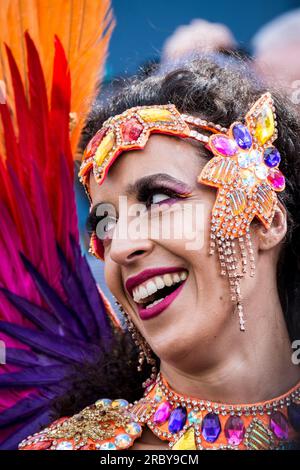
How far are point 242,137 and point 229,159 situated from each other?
0.10 metres

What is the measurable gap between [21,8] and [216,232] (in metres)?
1.43

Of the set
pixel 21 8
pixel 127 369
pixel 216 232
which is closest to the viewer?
pixel 216 232

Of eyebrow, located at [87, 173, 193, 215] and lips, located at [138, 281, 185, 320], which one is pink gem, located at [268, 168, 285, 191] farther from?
lips, located at [138, 281, 185, 320]

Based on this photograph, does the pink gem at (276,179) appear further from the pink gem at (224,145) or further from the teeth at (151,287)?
the teeth at (151,287)

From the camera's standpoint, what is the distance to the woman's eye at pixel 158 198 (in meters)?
2.15

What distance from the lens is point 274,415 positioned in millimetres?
2160

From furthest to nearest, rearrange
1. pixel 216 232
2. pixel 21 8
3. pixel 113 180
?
pixel 21 8 → pixel 113 180 → pixel 216 232

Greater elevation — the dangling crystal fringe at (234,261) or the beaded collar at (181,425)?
the dangling crystal fringe at (234,261)

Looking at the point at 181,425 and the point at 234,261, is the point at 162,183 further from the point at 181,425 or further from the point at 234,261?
the point at 181,425

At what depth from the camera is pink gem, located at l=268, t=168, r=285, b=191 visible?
7.27 feet

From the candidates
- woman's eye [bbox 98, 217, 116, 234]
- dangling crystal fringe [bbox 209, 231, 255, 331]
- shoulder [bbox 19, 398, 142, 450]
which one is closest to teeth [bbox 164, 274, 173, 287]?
dangling crystal fringe [bbox 209, 231, 255, 331]

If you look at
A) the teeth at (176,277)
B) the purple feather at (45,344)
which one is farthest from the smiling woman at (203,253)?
the purple feather at (45,344)
